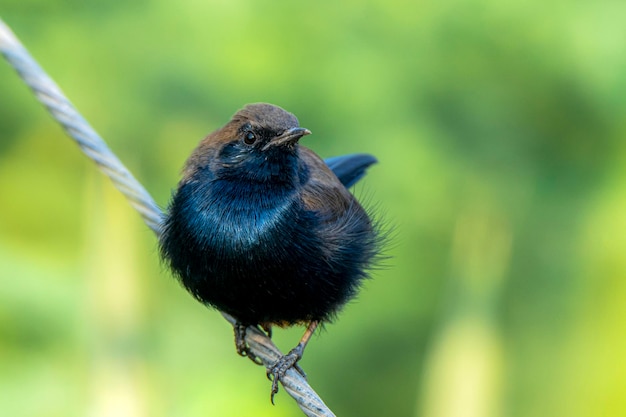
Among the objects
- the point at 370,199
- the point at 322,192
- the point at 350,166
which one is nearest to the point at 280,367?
the point at 322,192

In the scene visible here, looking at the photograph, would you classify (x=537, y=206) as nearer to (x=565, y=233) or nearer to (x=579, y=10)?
(x=565, y=233)

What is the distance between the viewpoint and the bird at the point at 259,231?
390cm

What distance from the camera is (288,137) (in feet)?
12.9

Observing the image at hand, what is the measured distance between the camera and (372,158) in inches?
201

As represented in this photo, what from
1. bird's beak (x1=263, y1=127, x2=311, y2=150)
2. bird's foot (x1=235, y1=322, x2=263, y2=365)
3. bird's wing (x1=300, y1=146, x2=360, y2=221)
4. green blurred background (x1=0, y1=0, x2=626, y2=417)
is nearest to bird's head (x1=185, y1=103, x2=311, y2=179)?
bird's beak (x1=263, y1=127, x2=311, y2=150)

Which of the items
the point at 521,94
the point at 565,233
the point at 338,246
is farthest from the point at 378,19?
the point at 338,246

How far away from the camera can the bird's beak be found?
3.94 metres

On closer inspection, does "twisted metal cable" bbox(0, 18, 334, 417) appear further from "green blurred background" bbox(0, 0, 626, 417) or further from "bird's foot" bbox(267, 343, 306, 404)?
"green blurred background" bbox(0, 0, 626, 417)

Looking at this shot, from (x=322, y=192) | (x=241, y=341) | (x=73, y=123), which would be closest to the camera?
(x=73, y=123)

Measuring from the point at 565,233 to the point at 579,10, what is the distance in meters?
1.36

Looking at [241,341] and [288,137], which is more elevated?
[288,137]

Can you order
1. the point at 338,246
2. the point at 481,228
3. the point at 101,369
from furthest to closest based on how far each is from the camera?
the point at 481,228
the point at 101,369
the point at 338,246

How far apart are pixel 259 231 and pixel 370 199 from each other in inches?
44.8

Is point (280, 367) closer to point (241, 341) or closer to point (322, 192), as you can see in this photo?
point (241, 341)
